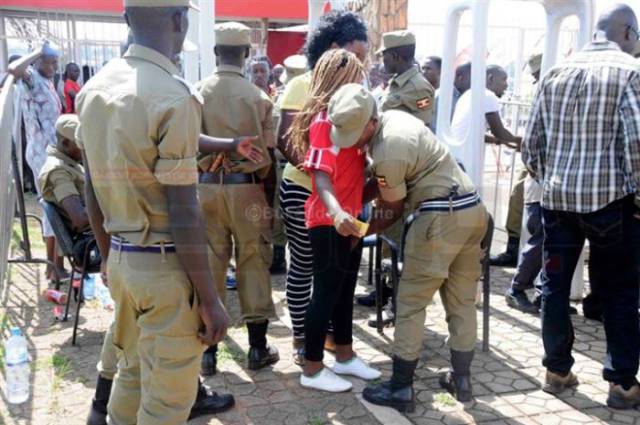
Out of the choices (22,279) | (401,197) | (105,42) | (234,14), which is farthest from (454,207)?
(234,14)

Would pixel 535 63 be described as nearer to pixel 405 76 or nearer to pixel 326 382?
pixel 405 76

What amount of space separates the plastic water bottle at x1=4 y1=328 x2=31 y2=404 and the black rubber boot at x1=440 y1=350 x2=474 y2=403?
2333 mm

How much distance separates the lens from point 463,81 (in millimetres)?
6148

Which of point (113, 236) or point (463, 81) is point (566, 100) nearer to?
point (113, 236)

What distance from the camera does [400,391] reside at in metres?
Answer: 3.30

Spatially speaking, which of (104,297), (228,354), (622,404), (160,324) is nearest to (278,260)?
(104,297)

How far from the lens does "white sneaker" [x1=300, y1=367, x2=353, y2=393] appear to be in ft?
11.4

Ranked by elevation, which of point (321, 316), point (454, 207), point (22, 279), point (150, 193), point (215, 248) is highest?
point (150, 193)

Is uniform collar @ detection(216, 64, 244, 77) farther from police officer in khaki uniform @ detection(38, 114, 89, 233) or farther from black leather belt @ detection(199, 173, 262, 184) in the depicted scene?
police officer in khaki uniform @ detection(38, 114, 89, 233)

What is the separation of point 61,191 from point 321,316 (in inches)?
81.0

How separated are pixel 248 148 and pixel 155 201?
1249 mm

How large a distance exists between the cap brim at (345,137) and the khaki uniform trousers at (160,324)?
1.24 meters

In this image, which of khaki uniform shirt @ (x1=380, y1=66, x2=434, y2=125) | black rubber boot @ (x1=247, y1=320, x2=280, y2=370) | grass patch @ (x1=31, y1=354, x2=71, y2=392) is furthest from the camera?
khaki uniform shirt @ (x1=380, y1=66, x2=434, y2=125)

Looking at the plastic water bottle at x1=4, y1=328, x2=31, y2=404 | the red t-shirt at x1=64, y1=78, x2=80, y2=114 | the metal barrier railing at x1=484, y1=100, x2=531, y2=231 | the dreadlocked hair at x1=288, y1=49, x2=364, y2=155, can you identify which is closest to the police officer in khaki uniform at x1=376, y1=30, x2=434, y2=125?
the dreadlocked hair at x1=288, y1=49, x2=364, y2=155
